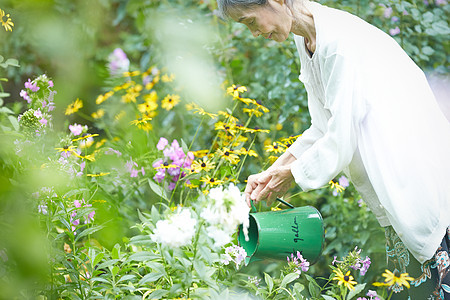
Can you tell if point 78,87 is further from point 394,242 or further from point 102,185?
point 102,185

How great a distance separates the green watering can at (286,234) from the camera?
1.42 meters

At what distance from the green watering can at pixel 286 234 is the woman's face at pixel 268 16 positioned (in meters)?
0.51

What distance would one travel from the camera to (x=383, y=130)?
1225mm

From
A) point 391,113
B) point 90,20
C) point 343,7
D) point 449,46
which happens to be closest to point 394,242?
point 391,113

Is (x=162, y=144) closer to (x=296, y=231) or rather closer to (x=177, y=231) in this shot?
(x=296, y=231)

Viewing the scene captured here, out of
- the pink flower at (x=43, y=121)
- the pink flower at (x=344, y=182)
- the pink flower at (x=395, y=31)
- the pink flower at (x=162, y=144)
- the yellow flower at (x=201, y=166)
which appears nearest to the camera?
the pink flower at (x=43, y=121)

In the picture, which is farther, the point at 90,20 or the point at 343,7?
the point at 343,7

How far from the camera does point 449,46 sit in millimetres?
2633

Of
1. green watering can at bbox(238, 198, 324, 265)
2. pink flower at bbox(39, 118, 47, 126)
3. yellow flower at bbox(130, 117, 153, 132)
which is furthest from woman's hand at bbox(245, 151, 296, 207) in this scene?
pink flower at bbox(39, 118, 47, 126)

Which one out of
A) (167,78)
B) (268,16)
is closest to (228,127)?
(167,78)

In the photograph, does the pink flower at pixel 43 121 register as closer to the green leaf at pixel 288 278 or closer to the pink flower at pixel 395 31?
the green leaf at pixel 288 278

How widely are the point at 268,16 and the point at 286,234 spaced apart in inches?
24.0

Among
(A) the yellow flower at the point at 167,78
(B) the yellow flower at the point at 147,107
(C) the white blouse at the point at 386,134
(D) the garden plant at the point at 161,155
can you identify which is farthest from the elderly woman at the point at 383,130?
(A) the yellow flower at the point at 167,78

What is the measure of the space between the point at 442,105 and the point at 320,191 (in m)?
0.83
